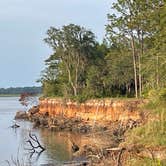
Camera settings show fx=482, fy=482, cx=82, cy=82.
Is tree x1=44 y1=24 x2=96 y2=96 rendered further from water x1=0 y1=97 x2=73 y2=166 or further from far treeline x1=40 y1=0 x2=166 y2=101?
water x1=0 y1=97 x2=73 y2=166

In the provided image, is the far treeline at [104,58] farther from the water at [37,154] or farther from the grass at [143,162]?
the grass at [143,162]

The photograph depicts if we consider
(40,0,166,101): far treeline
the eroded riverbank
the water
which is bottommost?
the water

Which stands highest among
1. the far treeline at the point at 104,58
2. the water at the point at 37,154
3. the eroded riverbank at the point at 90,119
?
the far treeline at the point at 104,58

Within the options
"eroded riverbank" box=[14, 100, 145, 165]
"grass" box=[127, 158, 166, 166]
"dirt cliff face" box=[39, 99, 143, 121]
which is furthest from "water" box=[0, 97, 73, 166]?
"grass" box=[127, 158, 166, 166]

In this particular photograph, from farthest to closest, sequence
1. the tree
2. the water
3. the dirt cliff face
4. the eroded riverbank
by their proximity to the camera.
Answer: the tree < the dirt cliff face < the eroded riverbank < the water

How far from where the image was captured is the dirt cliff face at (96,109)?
48.8 metres

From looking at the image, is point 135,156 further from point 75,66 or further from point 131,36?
point 75,66

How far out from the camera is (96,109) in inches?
2207

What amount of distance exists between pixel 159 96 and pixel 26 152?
17.4 meters

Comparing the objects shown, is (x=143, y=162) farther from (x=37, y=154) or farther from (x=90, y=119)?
(x=90, y=119)

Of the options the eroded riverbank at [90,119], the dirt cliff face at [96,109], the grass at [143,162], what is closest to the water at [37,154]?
the eroded riverbank at [90,119]

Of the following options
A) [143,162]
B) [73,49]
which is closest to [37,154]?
[143,162]

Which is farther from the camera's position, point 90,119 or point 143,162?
point 90,119

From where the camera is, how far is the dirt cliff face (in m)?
48.8
